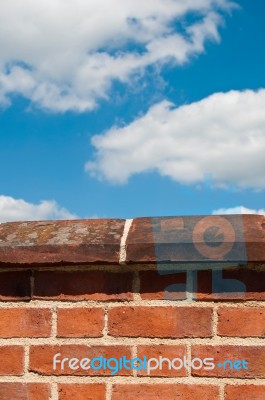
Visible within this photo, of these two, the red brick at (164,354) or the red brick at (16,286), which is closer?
the red brick at (164,354)

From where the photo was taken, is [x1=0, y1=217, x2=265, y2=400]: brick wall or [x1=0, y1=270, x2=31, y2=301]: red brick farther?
[x1=0, y1=270, x2=31, y2=301]: red brick

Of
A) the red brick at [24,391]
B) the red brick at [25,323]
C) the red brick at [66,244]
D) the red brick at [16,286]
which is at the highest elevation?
the red brick at [66,244]

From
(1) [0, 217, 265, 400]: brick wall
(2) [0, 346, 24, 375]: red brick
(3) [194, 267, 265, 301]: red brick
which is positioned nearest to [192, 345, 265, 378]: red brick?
(1) [0, 217, 265, 400]: brick wall

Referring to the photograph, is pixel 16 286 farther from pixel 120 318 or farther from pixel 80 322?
pixel 120 318

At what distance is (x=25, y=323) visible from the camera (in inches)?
77.2

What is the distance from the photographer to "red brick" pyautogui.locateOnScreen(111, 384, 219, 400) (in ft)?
6.12

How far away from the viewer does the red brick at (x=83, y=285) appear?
1926mm

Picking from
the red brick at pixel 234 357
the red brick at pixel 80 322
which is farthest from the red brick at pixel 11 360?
the red brick at pixel 234 357

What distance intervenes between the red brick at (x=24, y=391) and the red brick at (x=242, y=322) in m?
0.60

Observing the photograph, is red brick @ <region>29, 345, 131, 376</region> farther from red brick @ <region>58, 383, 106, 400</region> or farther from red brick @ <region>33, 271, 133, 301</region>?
red brick @ <region>33, 271, 133, 301</region>

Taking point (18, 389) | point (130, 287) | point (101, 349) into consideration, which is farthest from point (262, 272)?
point (18, 389)

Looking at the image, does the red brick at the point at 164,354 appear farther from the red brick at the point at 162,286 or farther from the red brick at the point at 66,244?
the red brick at the point at 66,244

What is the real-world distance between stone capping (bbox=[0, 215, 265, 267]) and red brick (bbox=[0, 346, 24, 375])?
277 millimetres

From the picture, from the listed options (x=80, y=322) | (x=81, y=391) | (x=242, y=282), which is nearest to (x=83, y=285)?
(x=80, y=322)
